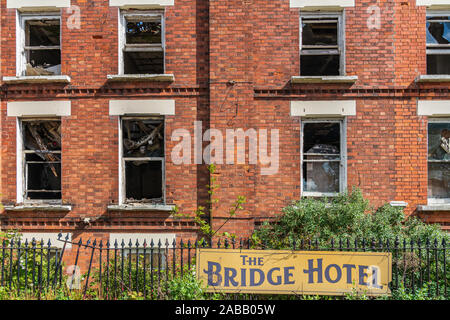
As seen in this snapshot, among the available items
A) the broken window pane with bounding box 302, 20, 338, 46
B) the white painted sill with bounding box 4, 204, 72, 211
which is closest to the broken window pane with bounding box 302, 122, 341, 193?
the broken window pane with bounding box 302, 20, 338, 46

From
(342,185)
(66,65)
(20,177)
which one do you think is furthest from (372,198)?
Answer: (20,177)

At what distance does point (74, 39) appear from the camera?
302 inches

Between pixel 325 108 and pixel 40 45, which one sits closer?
pixel 325 108

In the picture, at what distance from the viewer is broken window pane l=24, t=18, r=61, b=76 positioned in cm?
796

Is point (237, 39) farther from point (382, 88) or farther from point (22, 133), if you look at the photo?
point (22, 133)

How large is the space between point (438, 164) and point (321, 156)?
105 inches

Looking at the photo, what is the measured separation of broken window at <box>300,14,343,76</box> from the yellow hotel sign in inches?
170

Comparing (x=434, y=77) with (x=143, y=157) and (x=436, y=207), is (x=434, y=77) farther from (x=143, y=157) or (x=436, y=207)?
(x=143, y=157)

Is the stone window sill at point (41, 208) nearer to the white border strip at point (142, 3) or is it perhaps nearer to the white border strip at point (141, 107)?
the white border strip at point (141, 107)

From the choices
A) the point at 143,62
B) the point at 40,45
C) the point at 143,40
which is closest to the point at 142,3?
the point at 143,40

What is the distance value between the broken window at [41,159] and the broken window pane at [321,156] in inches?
229

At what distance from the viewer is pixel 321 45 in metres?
7.67
